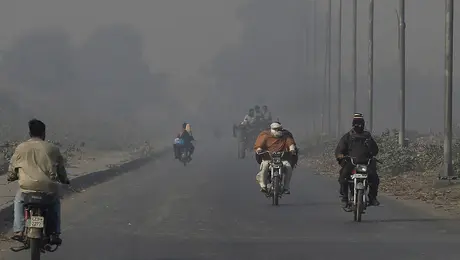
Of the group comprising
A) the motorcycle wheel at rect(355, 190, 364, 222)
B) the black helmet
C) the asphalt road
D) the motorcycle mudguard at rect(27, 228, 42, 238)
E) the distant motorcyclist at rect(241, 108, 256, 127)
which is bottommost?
the asphalt road

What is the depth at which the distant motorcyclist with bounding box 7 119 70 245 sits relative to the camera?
39.9 ft

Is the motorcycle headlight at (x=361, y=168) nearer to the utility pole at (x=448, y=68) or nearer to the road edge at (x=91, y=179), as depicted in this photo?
the road edge at (x=91, y=179)

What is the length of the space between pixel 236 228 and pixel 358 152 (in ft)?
8.39

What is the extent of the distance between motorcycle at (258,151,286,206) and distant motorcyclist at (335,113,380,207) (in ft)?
10.6

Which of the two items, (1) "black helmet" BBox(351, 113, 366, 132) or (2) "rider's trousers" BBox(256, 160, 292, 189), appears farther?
(2) "rider's trousers" BBox(256, 160, 292, 189)

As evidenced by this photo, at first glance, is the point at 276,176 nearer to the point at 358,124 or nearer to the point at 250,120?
the point at 358,124

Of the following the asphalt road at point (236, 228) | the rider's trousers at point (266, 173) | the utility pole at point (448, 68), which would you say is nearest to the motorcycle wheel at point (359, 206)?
the asphalt road at point (236, 228)

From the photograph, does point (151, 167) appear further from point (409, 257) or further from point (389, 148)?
point (409, 257)

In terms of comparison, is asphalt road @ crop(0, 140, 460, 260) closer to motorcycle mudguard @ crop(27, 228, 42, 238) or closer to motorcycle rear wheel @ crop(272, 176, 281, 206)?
motorcycle rear wheel @ crop(272, 176, 281, 206)

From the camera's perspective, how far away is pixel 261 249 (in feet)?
47.3

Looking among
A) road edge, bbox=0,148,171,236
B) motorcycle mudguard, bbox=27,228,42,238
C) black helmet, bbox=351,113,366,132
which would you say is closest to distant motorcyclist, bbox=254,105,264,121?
road edge, bbox=0,148,171,236

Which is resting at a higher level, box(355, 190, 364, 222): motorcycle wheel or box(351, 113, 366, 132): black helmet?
box(351, 113, 366, 132): black helmet

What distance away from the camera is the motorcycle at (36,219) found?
12.1 meters

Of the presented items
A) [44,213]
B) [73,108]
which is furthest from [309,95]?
[44,213]
